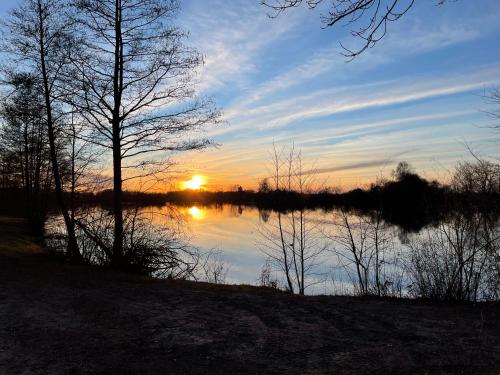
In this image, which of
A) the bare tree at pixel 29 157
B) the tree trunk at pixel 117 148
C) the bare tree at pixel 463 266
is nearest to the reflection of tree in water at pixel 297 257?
the bare tree at pixel 463 266

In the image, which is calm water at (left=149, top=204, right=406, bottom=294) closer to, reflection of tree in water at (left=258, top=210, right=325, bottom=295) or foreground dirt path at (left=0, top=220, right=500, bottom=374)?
reflection of tree in water at (left=258, top=210, right=325, bottom=295)

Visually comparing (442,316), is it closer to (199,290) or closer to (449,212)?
(449,212)

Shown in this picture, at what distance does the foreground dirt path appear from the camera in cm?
538

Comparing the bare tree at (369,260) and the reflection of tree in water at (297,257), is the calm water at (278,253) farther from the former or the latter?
the bare tree at (369,260)

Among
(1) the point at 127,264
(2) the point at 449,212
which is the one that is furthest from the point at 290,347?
(1) the point at 127,264

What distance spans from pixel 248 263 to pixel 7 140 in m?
17.7

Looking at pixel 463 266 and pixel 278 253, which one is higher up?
pixel 463 266

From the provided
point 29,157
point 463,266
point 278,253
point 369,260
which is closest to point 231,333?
point 463,266

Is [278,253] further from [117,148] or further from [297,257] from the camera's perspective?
[117,148]

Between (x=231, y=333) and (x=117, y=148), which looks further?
(x=117, y=148)

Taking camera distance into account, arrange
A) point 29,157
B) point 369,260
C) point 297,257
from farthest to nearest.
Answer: point 29,157 → point 297,257 → point 369,260

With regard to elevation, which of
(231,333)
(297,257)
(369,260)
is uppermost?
(369,260)

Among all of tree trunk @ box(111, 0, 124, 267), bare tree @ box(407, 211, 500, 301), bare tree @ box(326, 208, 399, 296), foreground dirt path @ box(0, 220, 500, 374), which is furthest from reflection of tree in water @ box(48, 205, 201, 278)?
bare tree @ box(407, 211, 500, 301)

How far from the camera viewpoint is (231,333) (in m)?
6.57
